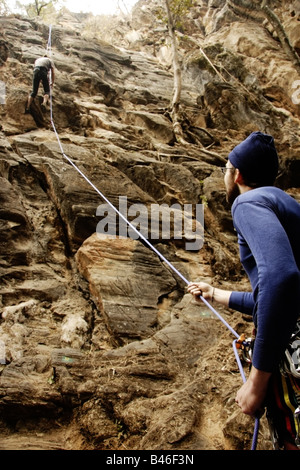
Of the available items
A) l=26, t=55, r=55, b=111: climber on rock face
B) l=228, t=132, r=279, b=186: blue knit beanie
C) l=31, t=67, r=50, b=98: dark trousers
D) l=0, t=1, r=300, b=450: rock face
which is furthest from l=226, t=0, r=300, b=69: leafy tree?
l=228, t=132, r=279, b=186: blue knit beanie

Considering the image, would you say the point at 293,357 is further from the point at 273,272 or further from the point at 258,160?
the point at 258,160

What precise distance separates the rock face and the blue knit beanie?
8.16 feet

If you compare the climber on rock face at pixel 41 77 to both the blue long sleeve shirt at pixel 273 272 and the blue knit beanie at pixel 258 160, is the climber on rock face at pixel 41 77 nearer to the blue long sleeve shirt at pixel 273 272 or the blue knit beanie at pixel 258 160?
the blue knit beanie at pixel 258 160

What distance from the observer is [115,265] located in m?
5.50

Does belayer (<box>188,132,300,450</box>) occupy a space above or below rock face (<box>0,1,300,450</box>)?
above

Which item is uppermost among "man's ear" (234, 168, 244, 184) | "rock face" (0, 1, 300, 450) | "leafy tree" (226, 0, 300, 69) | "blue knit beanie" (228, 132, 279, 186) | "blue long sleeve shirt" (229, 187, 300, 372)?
"leafy tree" (226, 0, 300, 69)

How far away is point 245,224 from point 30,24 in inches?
800

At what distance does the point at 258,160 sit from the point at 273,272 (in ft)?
3.02

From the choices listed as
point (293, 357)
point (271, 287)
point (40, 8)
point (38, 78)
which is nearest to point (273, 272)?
point (271, 287)

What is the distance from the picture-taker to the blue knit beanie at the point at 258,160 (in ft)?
6.51

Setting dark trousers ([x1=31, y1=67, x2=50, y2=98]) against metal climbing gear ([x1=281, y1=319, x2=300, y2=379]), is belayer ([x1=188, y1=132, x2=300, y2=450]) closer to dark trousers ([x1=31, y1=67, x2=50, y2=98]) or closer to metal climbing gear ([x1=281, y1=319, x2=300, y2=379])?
metal climbing gear ([x1=281, y1=319, x2=300, y2=379])

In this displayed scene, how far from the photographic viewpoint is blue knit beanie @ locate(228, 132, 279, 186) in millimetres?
1983

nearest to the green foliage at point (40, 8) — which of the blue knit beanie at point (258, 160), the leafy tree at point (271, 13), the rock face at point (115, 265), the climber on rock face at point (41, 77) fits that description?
the rock face at point (115, 265)

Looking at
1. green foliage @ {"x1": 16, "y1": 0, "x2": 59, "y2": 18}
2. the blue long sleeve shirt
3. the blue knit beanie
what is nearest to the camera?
the blue long sleeve shirt
